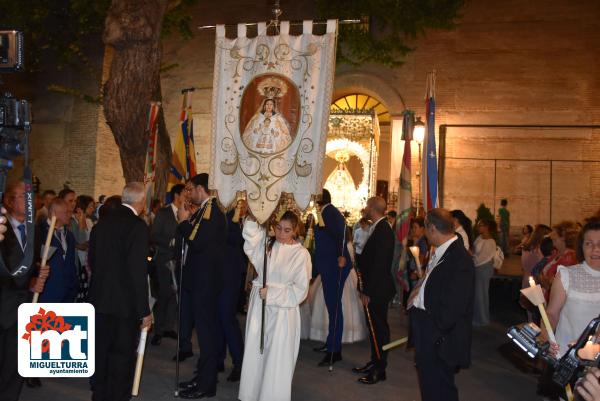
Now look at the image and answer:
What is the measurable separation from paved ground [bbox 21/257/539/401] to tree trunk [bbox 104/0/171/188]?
15.0 ft

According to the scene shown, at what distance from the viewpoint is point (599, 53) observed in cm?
2055

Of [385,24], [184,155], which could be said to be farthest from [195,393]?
[385,24]

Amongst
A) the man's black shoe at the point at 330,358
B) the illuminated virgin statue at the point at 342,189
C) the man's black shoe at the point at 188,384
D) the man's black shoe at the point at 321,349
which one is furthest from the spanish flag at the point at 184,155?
the illuminated virgin statue at the point at 342,189

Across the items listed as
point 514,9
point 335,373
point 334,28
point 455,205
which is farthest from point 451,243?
point 514,9

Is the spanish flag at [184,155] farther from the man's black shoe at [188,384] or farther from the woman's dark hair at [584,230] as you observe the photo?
the woman's dark hair at [584,230]

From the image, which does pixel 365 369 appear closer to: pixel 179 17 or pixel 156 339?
pixel 156 339

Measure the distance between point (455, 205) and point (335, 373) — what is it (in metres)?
14.6

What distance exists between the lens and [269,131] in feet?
21.4

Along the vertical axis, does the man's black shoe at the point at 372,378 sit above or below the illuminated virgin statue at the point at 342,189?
below

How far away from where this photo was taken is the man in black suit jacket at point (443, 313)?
197 inches

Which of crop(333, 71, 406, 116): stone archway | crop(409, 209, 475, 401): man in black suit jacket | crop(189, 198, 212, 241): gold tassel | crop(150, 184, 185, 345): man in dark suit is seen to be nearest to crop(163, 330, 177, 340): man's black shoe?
crop(150, 184, 185, 345): man in dark suit

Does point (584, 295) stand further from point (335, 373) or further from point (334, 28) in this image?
point (335, 373)

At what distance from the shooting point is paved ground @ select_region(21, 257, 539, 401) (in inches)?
267

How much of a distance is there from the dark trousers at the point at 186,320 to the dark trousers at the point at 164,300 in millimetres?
1027
